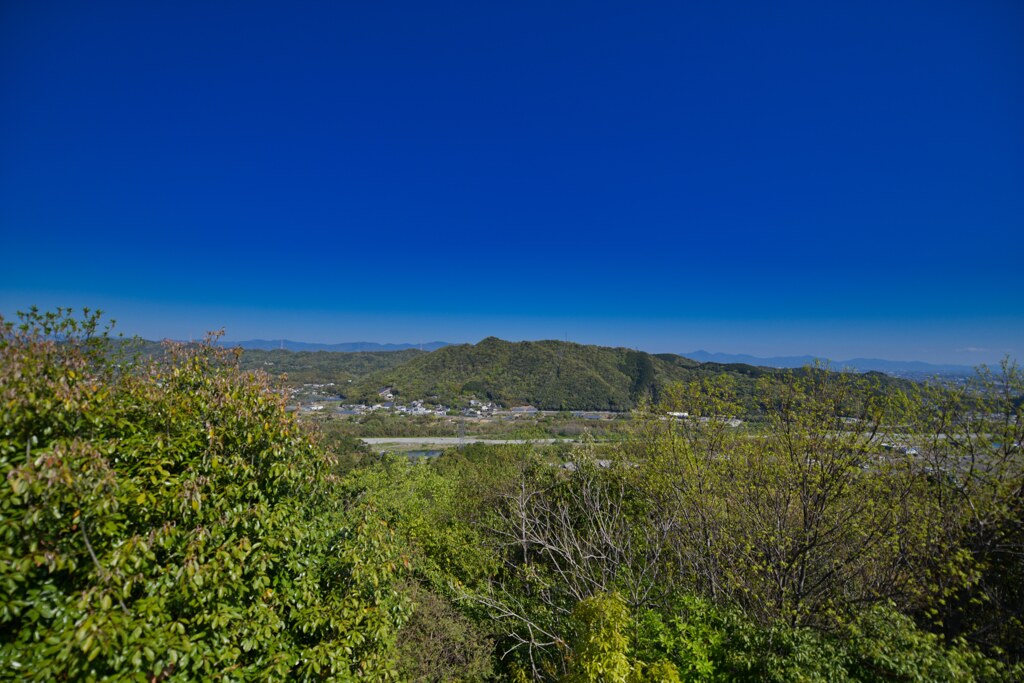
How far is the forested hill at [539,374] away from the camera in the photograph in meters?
91.8

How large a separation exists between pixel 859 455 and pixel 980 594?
10.4 feet

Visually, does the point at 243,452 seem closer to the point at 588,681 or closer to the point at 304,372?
the point at 588,681

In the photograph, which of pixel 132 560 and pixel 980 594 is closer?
pixel 132 560

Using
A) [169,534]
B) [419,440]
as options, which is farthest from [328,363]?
[169,534]

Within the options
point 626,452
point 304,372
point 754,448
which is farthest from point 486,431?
point 304,372

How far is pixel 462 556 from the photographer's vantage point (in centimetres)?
1202

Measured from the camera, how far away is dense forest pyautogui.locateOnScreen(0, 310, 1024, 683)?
332cm

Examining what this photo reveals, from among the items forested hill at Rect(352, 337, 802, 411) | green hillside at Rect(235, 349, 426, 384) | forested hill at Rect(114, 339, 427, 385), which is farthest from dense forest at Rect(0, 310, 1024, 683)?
green hillside at Rect(235, 349, 426, 384)

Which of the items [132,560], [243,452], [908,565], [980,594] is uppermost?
[243,452]

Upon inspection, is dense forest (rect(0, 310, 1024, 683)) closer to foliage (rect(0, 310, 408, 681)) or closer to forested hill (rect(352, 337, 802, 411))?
foliage (rect(0, 310, 408, 681))

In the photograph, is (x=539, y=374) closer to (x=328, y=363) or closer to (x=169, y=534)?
(x=328, y=363)

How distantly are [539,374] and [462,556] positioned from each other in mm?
95807

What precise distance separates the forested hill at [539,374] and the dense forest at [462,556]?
76.1m

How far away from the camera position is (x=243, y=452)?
5.20 metres
